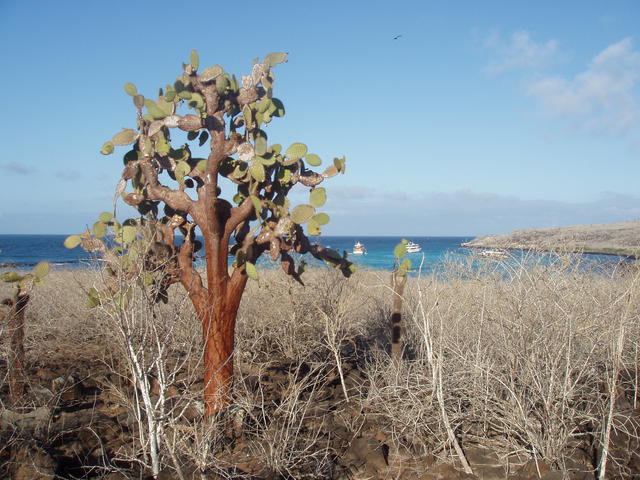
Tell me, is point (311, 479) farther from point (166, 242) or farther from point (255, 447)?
point (166, 242)

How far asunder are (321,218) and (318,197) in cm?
22

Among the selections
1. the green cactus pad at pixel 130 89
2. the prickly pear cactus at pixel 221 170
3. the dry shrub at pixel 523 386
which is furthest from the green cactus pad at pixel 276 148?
the dry shrub at pixel 523 386

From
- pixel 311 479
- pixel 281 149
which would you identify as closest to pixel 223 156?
pixel 281 149

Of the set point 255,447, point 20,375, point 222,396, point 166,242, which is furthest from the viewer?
point 20,375

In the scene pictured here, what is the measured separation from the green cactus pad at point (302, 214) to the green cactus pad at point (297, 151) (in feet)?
1.64

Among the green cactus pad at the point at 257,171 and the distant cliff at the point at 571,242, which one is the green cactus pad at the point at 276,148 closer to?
the green cactus pad at the point at 257,171

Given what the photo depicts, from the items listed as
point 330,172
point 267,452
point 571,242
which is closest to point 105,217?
point 330,172

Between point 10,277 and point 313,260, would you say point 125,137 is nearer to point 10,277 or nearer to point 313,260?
point 10,277

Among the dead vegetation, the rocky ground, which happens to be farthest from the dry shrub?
the rocky ground

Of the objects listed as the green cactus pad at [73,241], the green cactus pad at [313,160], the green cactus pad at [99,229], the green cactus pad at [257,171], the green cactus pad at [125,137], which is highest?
the green cactus pad at [125,137]

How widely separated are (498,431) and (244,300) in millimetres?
4377

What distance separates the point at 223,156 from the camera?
13.8 feet

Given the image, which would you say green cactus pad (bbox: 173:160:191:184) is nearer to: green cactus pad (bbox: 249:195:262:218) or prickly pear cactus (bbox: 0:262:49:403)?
green cactus pad (bbox: 249:195:262:218)

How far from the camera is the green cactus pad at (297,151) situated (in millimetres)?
4486
